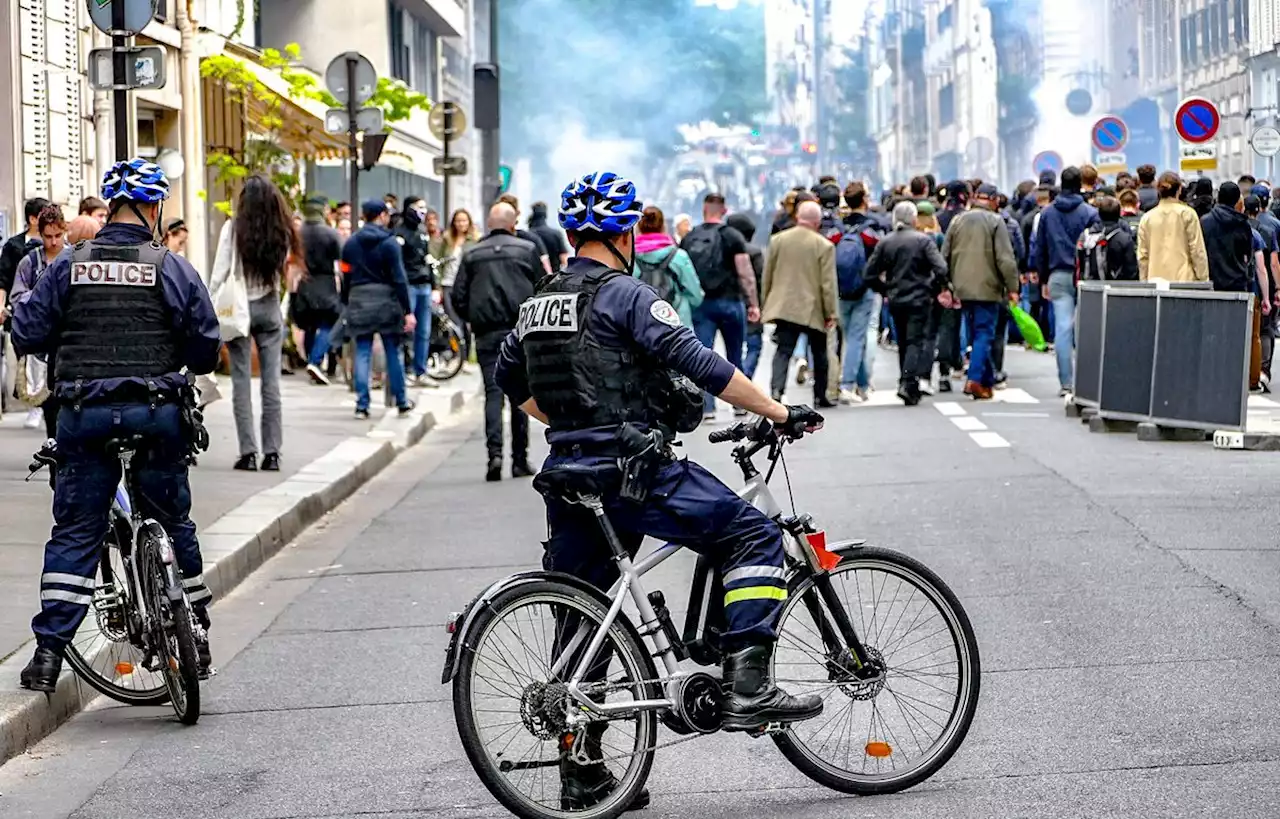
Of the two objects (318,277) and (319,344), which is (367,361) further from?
(319,344)

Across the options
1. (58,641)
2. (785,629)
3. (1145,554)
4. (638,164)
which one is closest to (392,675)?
(58,641)

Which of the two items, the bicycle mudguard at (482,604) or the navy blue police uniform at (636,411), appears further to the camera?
the navy blue police uniform at (636,411)

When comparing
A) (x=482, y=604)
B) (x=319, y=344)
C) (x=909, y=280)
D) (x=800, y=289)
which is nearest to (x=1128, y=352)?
(x=800, y=289)

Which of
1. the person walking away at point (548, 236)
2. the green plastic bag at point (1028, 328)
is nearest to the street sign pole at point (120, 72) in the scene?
the person walking away at point (548, 236)

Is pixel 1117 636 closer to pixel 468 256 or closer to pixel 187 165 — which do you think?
pixel 468 256

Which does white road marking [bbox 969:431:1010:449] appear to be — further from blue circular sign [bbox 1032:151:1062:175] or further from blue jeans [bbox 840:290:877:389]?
blue circular sign [bbox 1032:151:1062:175]

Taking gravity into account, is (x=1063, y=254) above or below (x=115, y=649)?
above

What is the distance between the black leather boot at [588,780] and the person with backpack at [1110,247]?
13.6 m

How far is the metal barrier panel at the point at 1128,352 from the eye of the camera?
52.3ft

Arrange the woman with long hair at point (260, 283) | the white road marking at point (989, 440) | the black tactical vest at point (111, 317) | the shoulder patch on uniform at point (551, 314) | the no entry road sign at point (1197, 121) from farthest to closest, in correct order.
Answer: the no entry road sign at point (1197, 121)
the white road marking at point (989, 440)
the woman with long hair at point (260, 283)
the black tactical vest at point (111, 317)
the shoulder patch on uniform at point (551, 314)

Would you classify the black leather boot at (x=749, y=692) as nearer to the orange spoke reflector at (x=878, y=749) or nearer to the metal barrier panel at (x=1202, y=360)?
the orange spoke reflector at (x=878, y=749)

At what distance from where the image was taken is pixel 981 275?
64.5 feet

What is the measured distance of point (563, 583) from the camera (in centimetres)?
565

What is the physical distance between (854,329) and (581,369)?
14.4m
